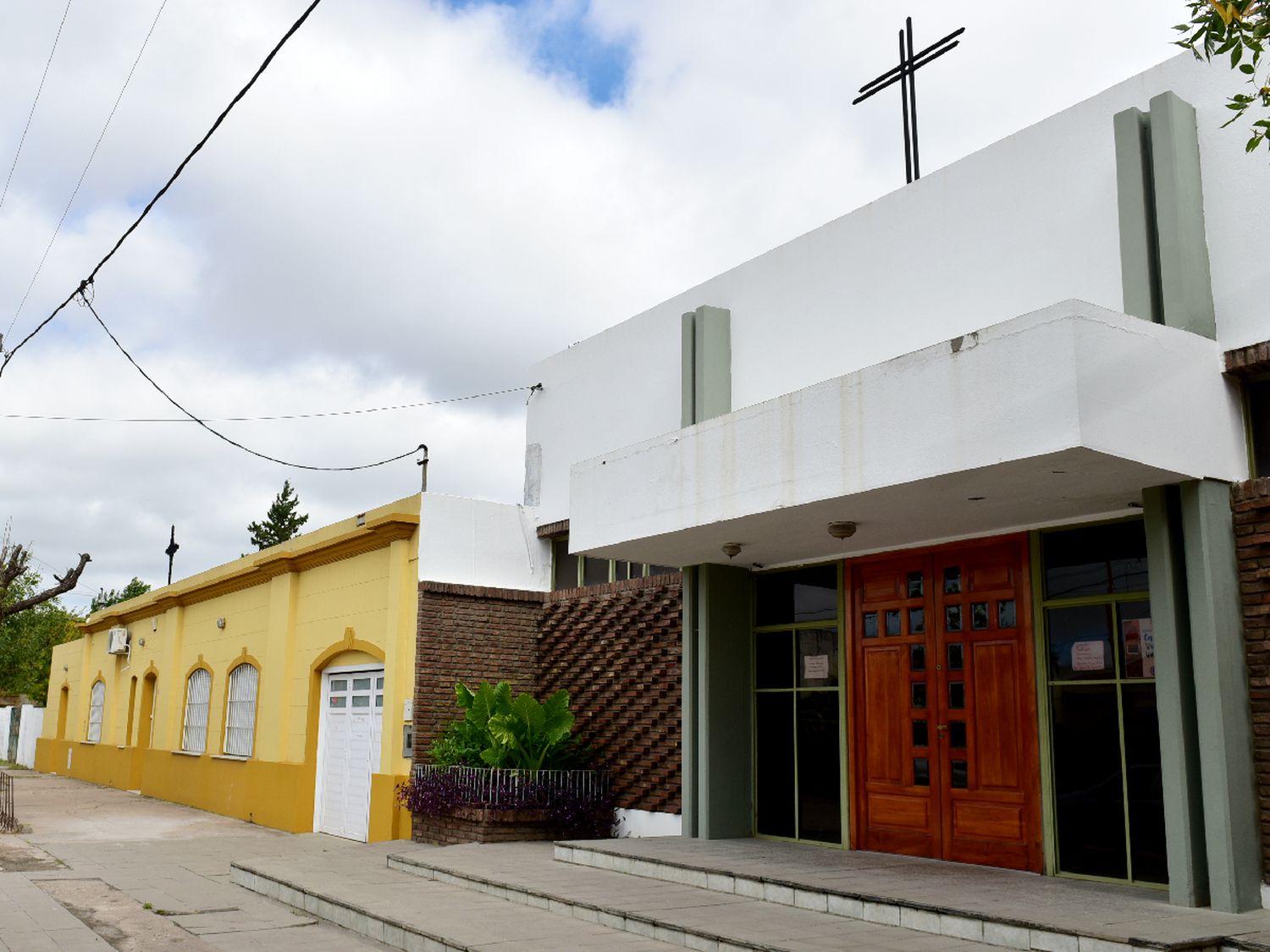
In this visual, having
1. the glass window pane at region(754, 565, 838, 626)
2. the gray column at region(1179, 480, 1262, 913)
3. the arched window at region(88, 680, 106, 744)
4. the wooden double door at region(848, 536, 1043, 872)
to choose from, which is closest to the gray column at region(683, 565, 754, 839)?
the glass window pane at region(754, 565, 838, 626)

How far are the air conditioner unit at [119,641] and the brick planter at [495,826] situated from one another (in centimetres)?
1691

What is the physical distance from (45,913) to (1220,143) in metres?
10.9

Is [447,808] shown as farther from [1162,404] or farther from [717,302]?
[1162,404]

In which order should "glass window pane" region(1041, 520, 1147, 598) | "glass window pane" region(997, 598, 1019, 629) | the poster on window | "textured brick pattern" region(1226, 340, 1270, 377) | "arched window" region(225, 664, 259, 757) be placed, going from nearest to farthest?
"textured brick pattern" region(1226, 340, 1270, 377) → the poster on window → "glass window pane" region(1041, 520, 1147, 598) → "glass window pane" region(997, 598, 1019, 629) → "arched window" region(225, 664, 259, 757)

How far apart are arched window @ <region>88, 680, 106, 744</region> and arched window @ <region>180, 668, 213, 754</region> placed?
7.92 meters

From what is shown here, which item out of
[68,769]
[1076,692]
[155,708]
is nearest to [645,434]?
[1076,692]

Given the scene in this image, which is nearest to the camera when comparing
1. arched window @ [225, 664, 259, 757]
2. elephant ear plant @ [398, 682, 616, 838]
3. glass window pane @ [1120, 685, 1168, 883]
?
glass window pane @ [1120, 685, 1168, 883]

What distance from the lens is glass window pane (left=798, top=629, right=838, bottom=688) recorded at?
35.9ft

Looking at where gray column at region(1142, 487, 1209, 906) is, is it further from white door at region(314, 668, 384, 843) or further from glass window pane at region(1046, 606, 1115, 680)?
white door at region(314, 668, 384, 843)

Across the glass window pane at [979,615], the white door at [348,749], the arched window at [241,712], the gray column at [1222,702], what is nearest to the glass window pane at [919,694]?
the glass window pane at [979,615]

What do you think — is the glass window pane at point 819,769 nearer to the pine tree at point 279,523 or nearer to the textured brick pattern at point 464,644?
the textured brick pattern at point 464,644

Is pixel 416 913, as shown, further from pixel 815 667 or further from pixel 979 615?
pixel 979 615

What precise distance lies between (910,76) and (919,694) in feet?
21.3

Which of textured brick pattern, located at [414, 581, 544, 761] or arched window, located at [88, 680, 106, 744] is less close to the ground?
textured brick pattern, located at [414, 581, 544, 761]
